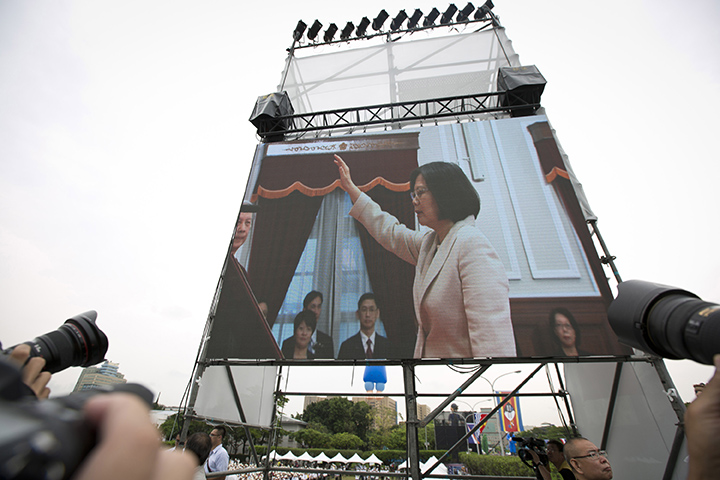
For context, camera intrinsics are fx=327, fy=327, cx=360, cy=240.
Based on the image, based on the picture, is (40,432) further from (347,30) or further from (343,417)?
(343,417)

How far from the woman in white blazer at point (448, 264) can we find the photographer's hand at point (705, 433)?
320 centimetres

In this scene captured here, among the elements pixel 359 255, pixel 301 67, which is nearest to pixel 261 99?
pixel 301 67

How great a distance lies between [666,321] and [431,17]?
326 inches

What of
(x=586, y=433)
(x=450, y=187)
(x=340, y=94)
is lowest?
(x=586, y=433)

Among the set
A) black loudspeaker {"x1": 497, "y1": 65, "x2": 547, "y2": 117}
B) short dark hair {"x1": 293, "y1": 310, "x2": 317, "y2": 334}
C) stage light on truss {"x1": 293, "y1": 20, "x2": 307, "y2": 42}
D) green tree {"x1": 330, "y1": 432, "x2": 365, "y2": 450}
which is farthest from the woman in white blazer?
green tree {"x1": 330, "y1": 432, "x2": 365, "y2": 450}

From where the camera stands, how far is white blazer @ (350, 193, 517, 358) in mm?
3789

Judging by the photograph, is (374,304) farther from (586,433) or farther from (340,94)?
(340,94)

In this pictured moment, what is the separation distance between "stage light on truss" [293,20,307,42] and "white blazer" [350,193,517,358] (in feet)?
19.1

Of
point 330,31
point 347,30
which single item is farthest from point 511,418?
point 330,31

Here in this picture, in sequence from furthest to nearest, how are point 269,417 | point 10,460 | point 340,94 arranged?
point 340,94, point 269,417, point 10,460

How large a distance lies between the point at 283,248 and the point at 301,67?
4.94 meters

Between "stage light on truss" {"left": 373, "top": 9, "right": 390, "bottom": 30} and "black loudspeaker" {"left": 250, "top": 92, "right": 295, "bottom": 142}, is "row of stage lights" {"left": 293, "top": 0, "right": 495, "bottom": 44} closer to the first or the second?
"stage light on truss" {"left": 373, "top": 9, "right": 390, "bottom": 30}

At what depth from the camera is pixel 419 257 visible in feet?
14.5

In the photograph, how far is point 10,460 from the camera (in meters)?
0.32
